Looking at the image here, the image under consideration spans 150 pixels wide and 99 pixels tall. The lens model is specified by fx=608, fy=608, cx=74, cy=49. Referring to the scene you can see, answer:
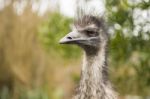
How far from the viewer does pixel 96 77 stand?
4.95 metres

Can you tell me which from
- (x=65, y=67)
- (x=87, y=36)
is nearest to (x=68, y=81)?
(x=65, y=67)

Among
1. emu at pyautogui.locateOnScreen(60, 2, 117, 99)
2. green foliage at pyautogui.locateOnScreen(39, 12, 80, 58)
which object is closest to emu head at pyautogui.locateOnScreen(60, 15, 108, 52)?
emu at pyautogui.locateOnScreen(60, 2, 117, 99)

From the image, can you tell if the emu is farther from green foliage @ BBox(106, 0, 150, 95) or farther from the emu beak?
green foliage @ BBox(106, 0, 150, 95)

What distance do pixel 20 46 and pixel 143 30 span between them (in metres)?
9.93

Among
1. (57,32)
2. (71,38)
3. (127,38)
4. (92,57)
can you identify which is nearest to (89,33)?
(92,57)

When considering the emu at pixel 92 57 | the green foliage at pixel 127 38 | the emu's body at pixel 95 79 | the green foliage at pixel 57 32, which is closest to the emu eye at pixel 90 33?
the emu at pixel 92 57

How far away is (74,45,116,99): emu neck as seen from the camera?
16.0 feet

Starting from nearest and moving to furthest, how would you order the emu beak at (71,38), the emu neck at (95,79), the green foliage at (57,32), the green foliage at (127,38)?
the emu beak at (71,38), the emu neck at (95,79), the green foliage at (127,38), the green foliage at (57,32)

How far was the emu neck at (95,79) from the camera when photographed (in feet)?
16.0

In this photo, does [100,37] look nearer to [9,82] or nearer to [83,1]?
[83,1]

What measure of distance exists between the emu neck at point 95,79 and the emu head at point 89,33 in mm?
77

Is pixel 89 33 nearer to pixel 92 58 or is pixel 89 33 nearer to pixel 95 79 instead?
pixel 92 58

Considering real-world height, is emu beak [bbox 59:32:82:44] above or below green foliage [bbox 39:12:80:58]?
above

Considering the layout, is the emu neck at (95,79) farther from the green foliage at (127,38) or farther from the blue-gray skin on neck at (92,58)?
the green foliage at (127,38)
